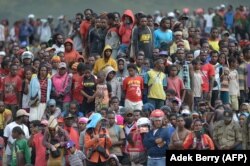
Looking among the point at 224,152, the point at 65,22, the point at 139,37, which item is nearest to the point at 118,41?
the point at 139,37

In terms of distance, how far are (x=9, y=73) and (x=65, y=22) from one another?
16849 millimetres

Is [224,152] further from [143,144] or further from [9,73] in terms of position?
[9,73]

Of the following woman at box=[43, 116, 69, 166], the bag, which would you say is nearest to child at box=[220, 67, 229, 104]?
woman at box=[43, 116, 69, 166]

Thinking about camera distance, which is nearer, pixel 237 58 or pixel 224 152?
pixel 224 152

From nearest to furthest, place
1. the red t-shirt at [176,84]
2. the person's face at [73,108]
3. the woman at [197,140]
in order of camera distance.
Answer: the woman at [197,140]
the person's face at [73,108]
the red t-shirt at [176,84]

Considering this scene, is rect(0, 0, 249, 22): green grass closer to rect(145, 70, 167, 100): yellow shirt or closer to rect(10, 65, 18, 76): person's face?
rect(10, 65, 18, 76): person's face

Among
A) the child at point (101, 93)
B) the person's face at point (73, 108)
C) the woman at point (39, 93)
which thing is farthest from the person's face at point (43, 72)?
the person's face at point (73, 108)

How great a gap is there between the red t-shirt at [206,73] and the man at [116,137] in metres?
3.82

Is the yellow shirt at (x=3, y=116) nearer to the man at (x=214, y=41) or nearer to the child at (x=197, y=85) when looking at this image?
the child at (x=197, y=85)

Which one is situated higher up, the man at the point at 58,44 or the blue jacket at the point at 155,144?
the man at the point at 58,44

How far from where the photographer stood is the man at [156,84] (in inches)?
1158

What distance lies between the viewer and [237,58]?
103 feet

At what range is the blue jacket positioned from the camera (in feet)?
→ 85.9

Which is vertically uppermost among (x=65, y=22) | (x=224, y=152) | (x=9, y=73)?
(x=65, y=22)
